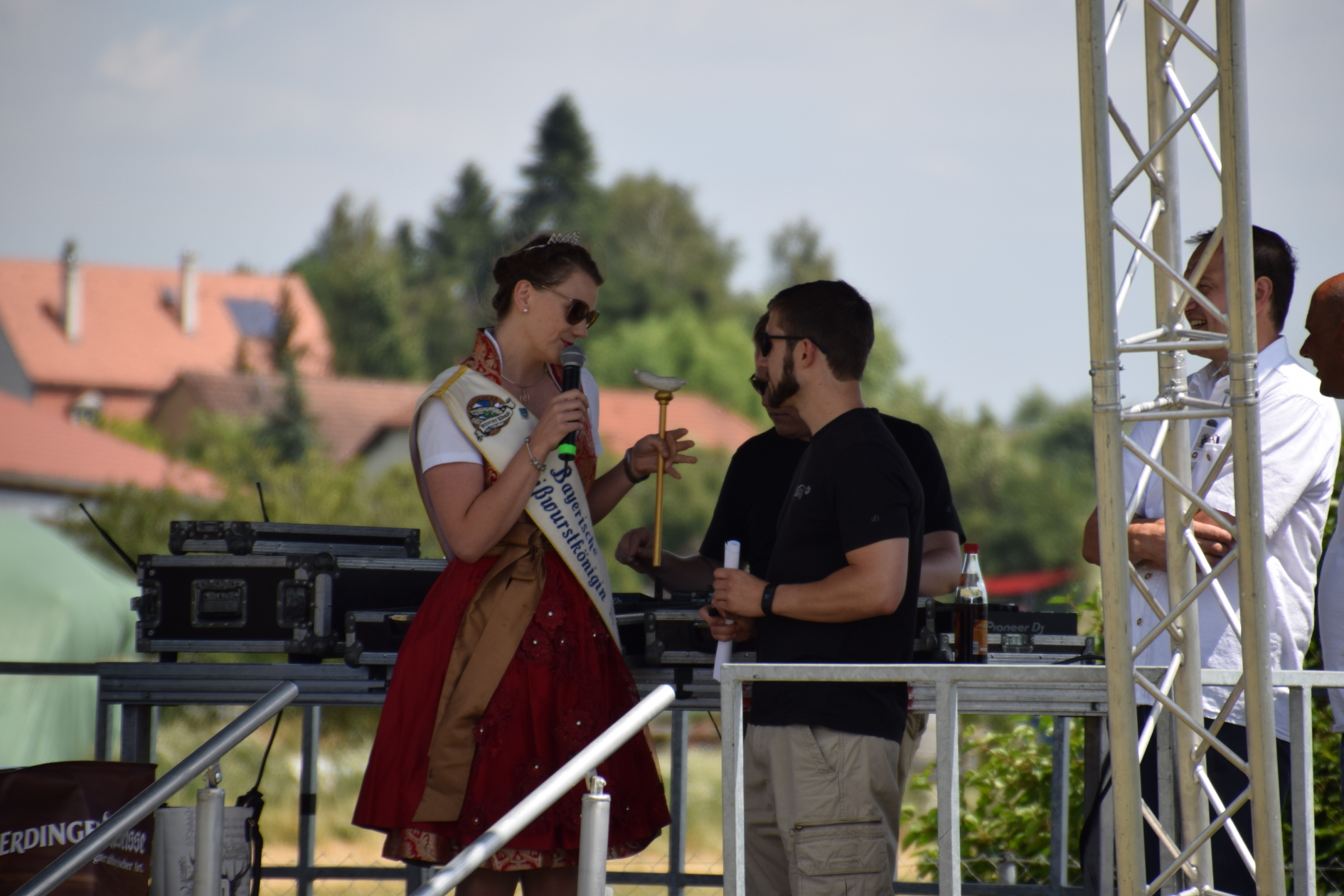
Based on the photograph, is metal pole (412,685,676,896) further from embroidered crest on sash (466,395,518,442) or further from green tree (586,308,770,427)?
green tree (586,308,770,427)

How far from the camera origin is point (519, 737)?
2824 millimetres

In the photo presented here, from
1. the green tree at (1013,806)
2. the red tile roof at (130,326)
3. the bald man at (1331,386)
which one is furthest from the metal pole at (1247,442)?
the red tile roof at (130,326)

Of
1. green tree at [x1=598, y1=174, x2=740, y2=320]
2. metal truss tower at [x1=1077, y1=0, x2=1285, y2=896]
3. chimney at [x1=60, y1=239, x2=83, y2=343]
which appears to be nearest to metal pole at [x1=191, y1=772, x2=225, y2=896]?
metal truss tower at [x1=1077, y1=0, x2=1285, y2=896]

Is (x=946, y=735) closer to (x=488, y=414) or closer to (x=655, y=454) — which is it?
(x=655, y=454)

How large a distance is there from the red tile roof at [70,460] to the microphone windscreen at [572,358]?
30.8 m

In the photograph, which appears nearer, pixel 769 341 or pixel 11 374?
pixel 769 341

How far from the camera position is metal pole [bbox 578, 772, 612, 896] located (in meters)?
2.40

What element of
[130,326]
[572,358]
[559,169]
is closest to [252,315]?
[130,326]

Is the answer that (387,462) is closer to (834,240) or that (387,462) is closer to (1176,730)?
(834,240)

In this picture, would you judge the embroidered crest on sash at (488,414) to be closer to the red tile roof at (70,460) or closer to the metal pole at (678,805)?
the metal pole at (678,805)

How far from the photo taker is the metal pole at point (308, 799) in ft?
15.1

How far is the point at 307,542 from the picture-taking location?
418cm

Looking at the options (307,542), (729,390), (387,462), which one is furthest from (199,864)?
(729,390)

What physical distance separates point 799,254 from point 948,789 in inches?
2320
